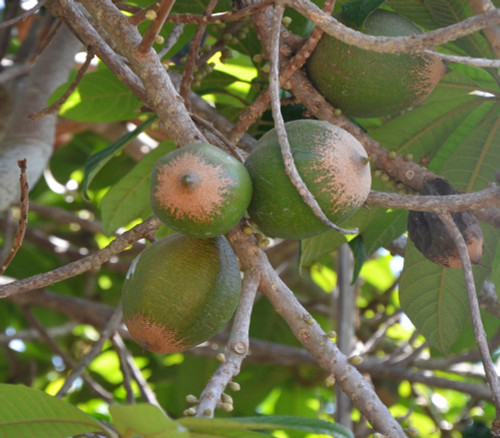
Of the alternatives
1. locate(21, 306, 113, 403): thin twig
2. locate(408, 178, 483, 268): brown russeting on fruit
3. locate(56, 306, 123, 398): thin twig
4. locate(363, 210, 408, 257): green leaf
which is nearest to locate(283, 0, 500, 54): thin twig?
locate(408, 178, 483, 268): brown russeting on fruit

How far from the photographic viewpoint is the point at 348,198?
42.6 inches

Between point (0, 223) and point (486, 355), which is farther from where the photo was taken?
point (0, 223)

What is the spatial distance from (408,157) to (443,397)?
2.54m

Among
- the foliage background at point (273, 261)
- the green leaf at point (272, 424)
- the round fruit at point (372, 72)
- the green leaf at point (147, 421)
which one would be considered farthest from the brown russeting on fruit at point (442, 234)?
the green leaf at point (147, 421)

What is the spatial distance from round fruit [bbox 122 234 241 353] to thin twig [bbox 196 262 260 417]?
0.05m

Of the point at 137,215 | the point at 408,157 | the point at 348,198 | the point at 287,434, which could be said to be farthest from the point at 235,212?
the point at 287,434

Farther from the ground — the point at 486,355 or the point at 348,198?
the point at 348,198

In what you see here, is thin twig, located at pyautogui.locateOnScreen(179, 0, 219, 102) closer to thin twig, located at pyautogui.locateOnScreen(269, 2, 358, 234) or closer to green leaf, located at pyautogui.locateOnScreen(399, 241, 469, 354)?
thin twig, located at pyautogui.locateOnScreen(269, 2, 358, 234)

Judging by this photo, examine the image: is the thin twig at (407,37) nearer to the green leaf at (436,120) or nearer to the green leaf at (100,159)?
the green leaf at (100,159)

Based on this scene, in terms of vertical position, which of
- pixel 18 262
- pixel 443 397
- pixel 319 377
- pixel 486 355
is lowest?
pixel 443 397

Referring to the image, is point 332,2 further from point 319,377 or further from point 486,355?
point 319,377

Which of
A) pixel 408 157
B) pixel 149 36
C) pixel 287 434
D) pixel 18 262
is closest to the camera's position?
pixel 149 36

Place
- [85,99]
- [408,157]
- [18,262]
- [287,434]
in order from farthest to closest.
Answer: [18,262]
[287,434]
[85,99]
[408,157]

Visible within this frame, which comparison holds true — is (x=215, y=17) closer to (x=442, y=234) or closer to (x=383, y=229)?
(x=442, y=234)
